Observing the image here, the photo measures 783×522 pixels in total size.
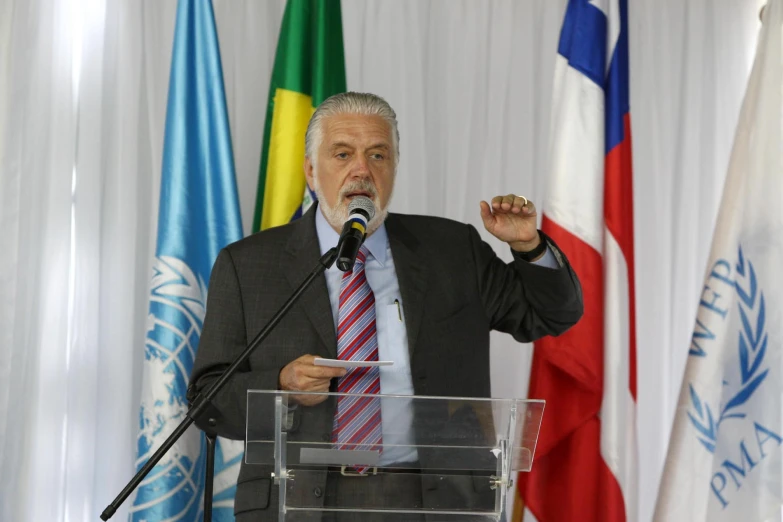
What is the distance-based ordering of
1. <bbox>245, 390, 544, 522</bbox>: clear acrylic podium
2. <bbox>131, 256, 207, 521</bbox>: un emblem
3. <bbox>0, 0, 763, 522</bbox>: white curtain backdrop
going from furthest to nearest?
1. <bbox>0, 0, 763, 522</bbox>: white curtain backdrop
2. <bbox>131, 256, 207, 521</bbox>: un emblem
3. <bbox>245, 390, 544, 522</bbox>: clear acrylic podium

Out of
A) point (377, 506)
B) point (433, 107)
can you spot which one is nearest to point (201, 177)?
point (433, 107)

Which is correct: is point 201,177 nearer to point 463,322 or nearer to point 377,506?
point 463,322

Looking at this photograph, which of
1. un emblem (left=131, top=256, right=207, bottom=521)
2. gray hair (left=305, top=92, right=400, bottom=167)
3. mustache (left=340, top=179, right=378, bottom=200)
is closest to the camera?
mustache (left=340, top=179, right=378, bottom=200)

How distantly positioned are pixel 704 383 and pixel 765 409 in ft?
0.68

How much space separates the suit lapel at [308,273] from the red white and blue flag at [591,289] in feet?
3.54

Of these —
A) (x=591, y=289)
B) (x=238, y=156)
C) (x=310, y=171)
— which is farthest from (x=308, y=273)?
(x=238, y=156)

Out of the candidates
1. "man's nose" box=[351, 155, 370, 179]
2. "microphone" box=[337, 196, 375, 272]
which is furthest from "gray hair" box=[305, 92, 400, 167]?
"microphone" box=[337, 196, 375, 272]

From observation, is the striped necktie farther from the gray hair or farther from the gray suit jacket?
the gray hair

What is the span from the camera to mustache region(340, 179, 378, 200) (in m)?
2.60

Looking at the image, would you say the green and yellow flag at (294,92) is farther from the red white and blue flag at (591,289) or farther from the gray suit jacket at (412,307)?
the red white and blue flag at (591,289)

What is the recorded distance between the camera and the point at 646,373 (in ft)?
13.1

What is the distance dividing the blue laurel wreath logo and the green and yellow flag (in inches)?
61.3

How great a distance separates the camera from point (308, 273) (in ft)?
8.53

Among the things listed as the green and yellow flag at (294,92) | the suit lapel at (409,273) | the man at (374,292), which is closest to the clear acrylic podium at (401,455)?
the man at (374,292)
